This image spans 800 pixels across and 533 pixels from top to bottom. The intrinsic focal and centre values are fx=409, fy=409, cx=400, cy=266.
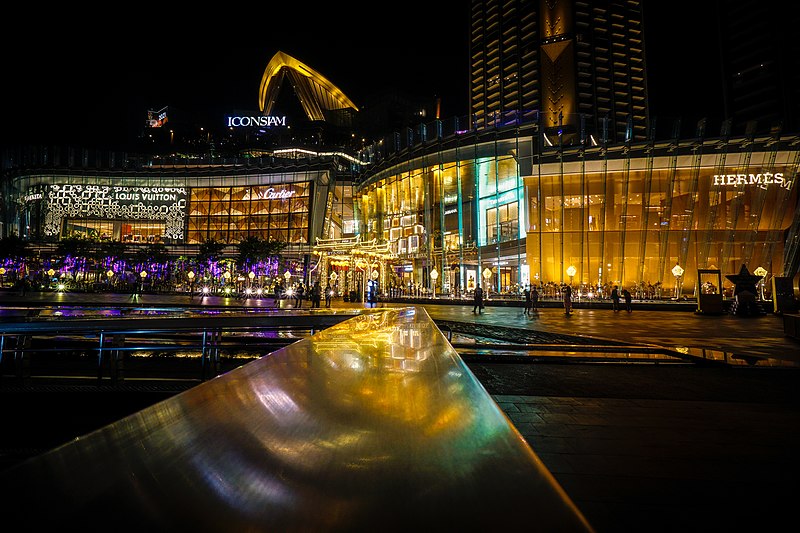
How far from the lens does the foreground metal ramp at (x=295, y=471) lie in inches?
23.0

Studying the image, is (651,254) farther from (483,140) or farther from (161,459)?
(161,459)

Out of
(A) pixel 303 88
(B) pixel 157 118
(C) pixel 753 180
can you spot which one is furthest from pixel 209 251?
(B) pixel 157 118

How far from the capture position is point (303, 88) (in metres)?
105

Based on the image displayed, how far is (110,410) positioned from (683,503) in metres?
6.75

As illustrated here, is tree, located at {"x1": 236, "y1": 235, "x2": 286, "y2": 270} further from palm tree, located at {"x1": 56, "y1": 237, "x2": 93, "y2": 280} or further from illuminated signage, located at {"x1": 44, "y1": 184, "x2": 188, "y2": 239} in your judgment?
illuminated signage, located at {"x1": 44, "y1": 184, "x2": 188, "y2": 239}

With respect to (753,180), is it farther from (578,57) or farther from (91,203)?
(91,203)

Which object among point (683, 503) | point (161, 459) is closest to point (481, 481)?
point (161, 459)

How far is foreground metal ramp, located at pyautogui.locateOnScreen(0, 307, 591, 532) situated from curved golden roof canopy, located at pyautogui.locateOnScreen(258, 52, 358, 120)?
367 feet

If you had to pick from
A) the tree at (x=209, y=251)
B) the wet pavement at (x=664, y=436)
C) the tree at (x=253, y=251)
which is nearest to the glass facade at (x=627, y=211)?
the tree at (x=253, y=251)

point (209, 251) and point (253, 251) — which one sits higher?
point (209, 251)

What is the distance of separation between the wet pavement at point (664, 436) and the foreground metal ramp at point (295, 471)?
1.64 ft

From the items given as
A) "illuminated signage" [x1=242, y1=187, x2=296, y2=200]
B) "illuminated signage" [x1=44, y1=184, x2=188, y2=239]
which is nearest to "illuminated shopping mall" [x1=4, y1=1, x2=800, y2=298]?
"illuminated signage" [x1=242, y1=187, x2=296, y2=200]

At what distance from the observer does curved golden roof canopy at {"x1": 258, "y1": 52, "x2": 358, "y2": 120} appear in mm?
100062

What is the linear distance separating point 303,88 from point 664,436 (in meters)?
114
